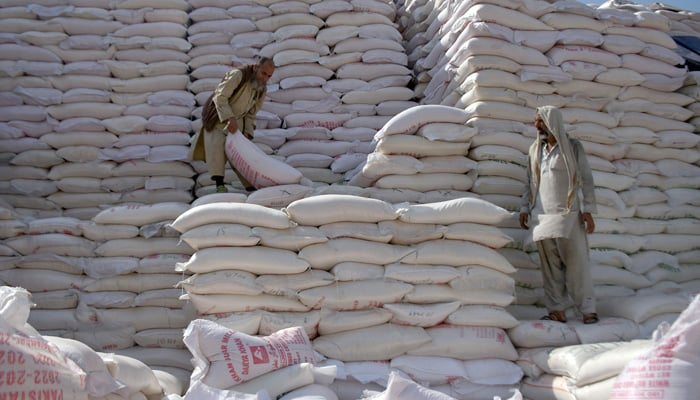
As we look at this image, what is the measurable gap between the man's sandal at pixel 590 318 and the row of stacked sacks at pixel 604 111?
0.40 m

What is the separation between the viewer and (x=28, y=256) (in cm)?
346

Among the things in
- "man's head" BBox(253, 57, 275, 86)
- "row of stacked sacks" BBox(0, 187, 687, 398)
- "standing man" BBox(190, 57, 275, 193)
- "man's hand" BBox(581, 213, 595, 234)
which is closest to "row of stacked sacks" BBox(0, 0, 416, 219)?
"standing man" BBox(190, 57, 275, 193)

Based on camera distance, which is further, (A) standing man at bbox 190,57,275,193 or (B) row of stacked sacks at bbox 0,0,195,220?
(B) row of stacked sacks at bbox 0,0,195,220

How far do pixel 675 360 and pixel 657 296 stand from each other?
145cm

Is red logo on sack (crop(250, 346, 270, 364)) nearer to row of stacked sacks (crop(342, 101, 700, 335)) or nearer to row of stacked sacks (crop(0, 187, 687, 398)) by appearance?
row of stacked sacks (crop(0, 187, 687, 398))

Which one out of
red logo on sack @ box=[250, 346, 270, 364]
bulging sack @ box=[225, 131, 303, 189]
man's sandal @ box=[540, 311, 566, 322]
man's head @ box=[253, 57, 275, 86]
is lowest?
man's sandal @ box=[540, 311, 566, 322]

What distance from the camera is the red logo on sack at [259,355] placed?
8.52 feet

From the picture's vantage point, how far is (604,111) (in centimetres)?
438

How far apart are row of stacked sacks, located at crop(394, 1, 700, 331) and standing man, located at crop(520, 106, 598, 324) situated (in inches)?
9.2

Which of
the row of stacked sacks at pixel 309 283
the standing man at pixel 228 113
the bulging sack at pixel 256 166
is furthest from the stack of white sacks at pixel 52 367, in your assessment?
the standing man at pixel 228 113

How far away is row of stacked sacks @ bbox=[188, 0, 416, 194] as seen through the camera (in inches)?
182

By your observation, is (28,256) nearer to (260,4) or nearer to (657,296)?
(260,4)

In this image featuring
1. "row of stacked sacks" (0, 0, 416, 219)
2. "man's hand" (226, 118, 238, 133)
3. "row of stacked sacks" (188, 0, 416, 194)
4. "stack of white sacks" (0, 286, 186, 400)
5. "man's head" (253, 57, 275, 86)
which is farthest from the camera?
"row of stacked sacks" (188, 0, 416, 194)

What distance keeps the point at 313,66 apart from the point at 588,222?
2.38 metres
